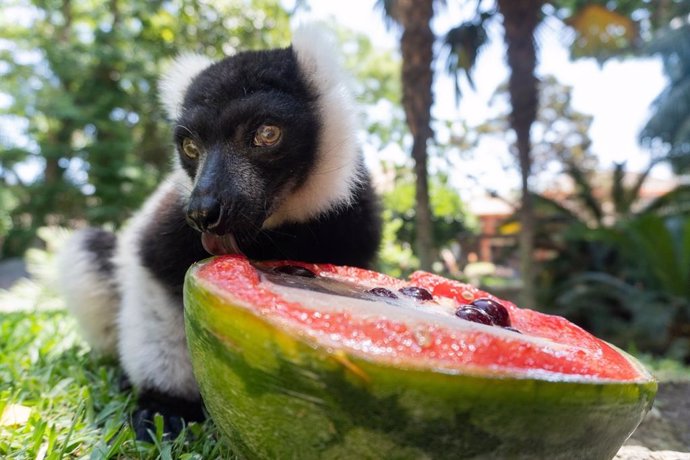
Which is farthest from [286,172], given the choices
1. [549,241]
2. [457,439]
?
[549,241]

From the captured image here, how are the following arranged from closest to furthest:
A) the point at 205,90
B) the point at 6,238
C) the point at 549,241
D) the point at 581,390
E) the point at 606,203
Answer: the point at 581,390, the point at 205,90, the point at 549,241, the point at 606,203, the point at 6,238

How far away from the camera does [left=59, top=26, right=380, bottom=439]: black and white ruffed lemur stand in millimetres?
2131

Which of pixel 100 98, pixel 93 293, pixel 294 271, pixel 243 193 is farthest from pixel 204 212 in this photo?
pixel 100 98

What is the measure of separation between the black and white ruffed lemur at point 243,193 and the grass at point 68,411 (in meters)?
0.17

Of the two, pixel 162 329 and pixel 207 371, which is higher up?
pixel 207 371

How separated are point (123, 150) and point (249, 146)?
1330cm

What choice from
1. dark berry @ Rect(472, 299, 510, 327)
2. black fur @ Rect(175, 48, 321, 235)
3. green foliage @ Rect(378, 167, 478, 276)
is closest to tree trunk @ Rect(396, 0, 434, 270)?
green foliage @ Rect(378, 167, 478, 276)

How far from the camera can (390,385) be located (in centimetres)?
101

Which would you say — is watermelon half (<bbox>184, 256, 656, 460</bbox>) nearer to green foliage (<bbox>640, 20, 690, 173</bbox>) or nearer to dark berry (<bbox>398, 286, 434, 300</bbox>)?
dark berry (<bbox>398, 286, 434, 300</bbox>)

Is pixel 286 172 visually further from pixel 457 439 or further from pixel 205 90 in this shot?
pixel 457 439

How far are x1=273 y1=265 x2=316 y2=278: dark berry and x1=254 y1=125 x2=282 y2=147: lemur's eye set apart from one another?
0.58 m

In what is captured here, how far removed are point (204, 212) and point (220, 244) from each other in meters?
0.25

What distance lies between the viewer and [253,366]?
1.13m

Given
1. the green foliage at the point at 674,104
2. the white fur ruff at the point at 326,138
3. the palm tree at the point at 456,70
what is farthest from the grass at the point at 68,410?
the green foliage at the point at 674,104
